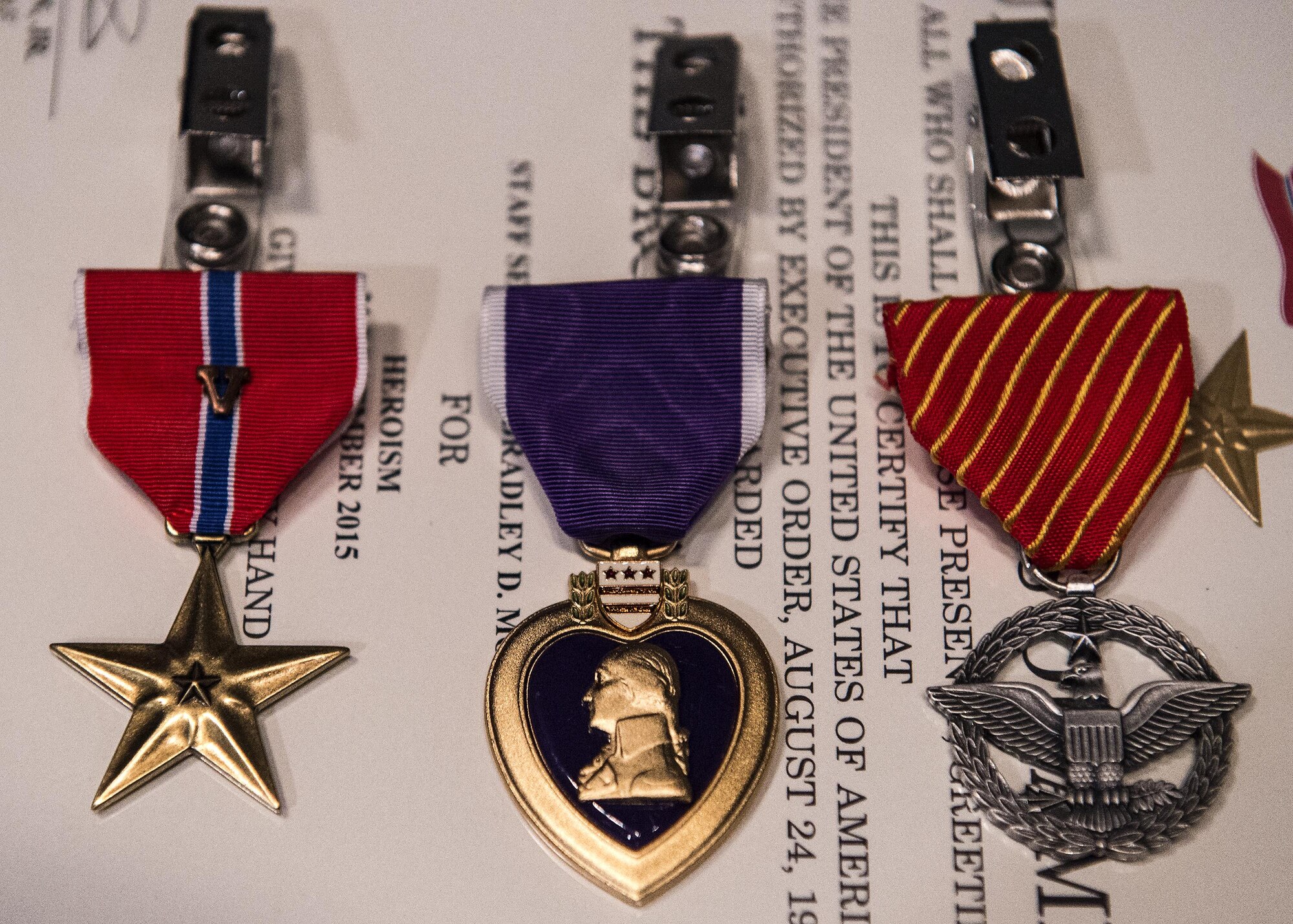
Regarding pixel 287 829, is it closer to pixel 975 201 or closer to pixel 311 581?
pixel 311 581

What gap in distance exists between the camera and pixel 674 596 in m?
2.12

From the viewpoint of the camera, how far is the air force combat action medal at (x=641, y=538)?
79.7 inches

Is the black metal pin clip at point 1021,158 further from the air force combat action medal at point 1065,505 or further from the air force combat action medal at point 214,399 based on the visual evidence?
the air force combat action medal at point 214,399

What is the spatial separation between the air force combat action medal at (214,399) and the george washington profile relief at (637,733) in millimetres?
467

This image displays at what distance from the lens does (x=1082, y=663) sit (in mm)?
2098

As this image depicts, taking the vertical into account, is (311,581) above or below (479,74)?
below

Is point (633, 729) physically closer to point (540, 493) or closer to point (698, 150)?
point (540, 493)

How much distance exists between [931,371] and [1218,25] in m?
1.03

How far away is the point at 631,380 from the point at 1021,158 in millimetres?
848

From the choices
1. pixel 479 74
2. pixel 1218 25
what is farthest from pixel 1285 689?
pixel 479 74

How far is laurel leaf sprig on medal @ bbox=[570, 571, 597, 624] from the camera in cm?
213

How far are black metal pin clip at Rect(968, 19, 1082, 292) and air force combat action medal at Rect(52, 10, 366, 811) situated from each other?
120cm

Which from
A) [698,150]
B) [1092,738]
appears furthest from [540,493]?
[1092,738]

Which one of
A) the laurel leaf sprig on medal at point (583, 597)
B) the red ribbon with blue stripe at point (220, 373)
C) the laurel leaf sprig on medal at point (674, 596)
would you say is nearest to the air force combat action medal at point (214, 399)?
the red ribbon with blue stripe at point (220, 373)
